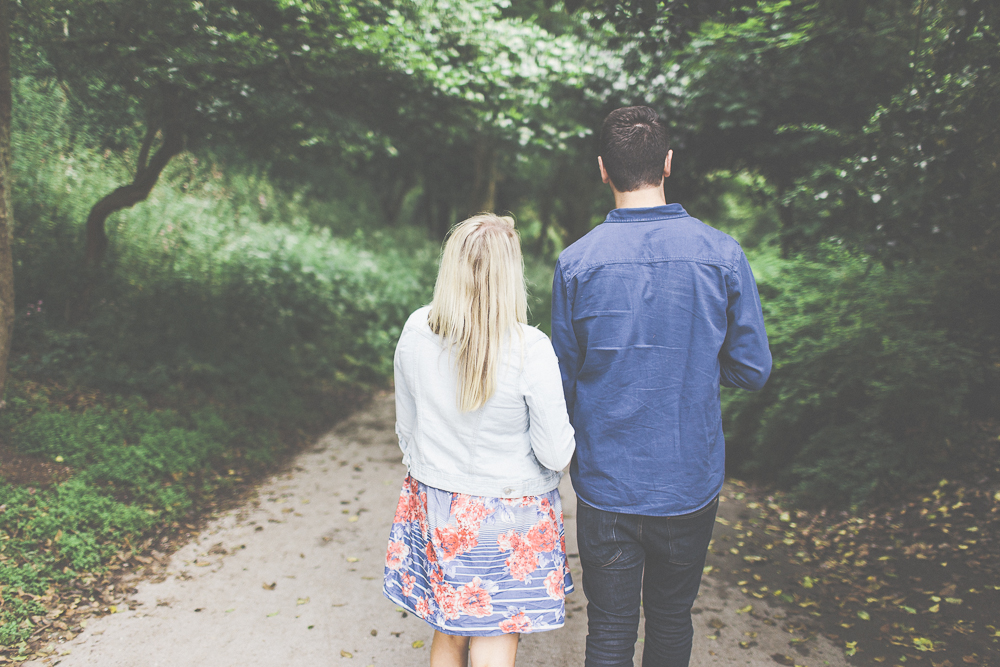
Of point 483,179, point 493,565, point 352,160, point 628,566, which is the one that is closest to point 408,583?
point 493,565

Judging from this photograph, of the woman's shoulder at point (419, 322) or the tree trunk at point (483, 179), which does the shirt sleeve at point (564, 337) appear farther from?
the tree trunk at point (483, 179)

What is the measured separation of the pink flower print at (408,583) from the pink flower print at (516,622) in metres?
0.38

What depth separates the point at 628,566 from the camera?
7.03 feet

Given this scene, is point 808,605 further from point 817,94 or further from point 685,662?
point 817,94

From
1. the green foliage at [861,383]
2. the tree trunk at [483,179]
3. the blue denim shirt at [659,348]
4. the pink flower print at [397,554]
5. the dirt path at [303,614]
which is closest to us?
the blue denim shirt at [659,348]

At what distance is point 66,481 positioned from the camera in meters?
4.52

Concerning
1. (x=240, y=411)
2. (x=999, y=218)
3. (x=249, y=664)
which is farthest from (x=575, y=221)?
(x=249, y=664)

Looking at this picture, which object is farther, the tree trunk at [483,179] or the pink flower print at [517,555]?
the tree trunk at [483,179]

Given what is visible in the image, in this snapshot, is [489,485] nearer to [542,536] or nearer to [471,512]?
[471,512]

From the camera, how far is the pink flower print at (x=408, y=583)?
93.7 inches

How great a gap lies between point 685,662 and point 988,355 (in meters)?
4.42

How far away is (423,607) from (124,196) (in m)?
6.25

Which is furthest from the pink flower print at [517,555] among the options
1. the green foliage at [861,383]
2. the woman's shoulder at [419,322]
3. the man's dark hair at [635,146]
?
the green foliage at [861,383]

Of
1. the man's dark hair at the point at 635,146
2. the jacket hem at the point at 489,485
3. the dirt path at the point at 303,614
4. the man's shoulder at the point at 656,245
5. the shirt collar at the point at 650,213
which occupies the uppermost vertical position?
the man's dark hair at the point at 635,146
